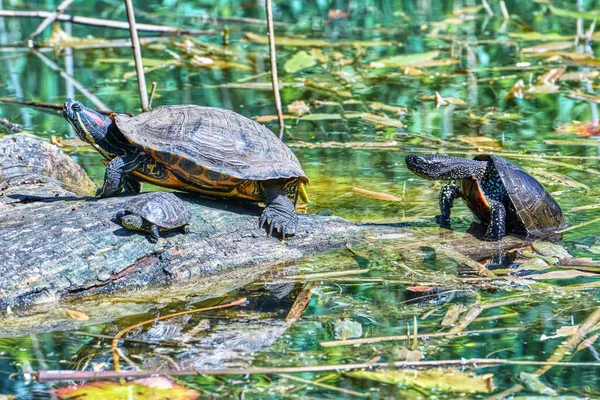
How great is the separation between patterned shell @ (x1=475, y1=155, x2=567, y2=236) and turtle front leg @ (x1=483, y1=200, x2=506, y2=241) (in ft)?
0.33

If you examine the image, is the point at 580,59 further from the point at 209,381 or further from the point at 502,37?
the point at 209,381

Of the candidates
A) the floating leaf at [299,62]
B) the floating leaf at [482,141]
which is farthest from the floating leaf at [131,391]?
the floating leaf at [299,62]

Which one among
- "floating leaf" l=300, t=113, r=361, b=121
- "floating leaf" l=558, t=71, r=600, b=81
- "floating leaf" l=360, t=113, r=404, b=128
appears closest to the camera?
"floating leaf" l=360, t=113, r=404, b=128

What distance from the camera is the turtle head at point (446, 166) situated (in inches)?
188

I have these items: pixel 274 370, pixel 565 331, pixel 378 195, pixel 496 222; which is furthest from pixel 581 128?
pixel 274 370

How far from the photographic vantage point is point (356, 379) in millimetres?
3209

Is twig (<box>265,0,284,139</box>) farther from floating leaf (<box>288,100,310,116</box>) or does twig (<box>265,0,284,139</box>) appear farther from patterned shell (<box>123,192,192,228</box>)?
patterned shell (<box>123,192,192,228</box>)

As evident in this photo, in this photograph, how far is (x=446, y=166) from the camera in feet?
15.7

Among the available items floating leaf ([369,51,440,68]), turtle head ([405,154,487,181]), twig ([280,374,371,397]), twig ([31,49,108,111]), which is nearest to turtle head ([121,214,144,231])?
twig ([280,374,371,397])

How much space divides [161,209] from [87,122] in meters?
0.90

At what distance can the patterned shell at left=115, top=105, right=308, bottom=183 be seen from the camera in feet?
14.6

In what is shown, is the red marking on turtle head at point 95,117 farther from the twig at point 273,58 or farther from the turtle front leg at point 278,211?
the twig at point 273,58

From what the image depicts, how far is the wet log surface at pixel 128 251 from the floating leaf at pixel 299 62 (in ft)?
15.6

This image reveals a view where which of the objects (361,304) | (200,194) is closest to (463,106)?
(200,194)
